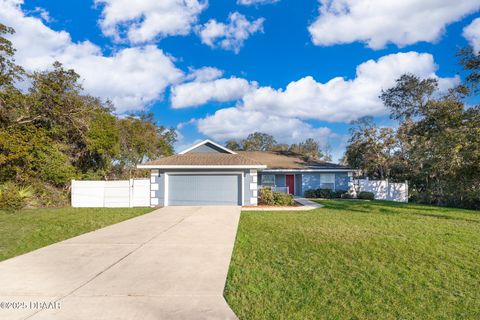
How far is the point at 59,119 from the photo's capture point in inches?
697

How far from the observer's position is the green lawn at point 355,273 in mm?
3855

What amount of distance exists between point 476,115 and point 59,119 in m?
21.9

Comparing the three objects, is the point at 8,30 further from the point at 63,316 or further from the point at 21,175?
the point at 63,316

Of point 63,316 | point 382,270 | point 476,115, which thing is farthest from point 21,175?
point 476,115

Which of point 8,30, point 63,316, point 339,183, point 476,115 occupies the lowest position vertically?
point 63,316

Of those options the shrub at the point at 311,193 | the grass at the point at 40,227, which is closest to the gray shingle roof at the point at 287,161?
the shrub at the point at 311,193

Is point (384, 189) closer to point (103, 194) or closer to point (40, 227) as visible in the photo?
point (103, 194)

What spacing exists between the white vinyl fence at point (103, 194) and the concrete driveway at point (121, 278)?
7732 mm

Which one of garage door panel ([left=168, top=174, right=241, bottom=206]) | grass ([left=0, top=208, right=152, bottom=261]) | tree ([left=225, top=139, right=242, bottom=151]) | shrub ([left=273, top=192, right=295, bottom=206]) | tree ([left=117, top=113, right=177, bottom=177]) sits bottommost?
grass ([left=0, top=208, right=152, bottom=261])

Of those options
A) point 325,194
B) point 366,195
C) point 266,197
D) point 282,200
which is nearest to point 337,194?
point 325,194

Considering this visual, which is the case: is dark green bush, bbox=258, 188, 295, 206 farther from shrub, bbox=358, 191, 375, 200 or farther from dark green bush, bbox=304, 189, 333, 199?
shrub, bbox=358, 191, 375, 200

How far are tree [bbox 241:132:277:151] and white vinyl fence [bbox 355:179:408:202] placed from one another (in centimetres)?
3317

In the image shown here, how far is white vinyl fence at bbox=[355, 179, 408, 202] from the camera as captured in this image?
76.7 ft

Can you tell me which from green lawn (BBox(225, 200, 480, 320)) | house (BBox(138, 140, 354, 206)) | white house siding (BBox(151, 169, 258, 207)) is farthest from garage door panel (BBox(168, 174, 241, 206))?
green lawn (BBox(225, 200, 480, 320))
